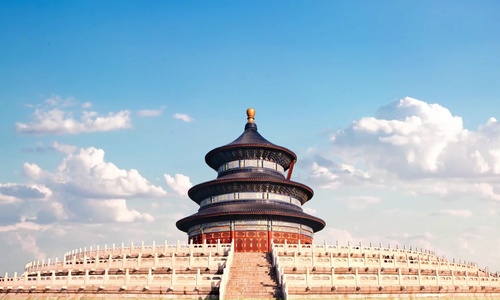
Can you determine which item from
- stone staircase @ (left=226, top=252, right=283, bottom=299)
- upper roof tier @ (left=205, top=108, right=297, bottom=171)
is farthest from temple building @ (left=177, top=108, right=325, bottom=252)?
stone staircase @ (left=226, top=252, right=283, bottom=299)

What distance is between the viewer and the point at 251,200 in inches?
2559

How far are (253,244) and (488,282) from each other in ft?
78.3

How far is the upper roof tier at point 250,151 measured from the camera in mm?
68938

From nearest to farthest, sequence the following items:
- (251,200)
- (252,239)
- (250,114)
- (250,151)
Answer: (252,239)
(251,200)
(250,151)
(250,114)

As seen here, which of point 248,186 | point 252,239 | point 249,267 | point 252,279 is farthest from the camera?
point 248,186

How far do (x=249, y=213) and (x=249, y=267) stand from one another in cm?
1759

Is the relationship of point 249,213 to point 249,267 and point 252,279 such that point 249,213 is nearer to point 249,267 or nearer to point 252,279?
point 249,267

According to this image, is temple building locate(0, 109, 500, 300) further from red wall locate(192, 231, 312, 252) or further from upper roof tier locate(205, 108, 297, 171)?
upper roof tier locate(205, 108, 297, 171)

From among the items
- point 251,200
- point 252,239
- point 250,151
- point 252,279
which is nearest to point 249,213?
point 252,239

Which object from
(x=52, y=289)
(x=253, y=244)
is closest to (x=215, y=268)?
(x=52, y=289)

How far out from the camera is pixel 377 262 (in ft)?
151

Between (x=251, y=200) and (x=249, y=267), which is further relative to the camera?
(x=251, y=200)

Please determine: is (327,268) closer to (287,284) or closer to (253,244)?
(287,284)

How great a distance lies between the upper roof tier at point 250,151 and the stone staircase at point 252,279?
76.8 feet
